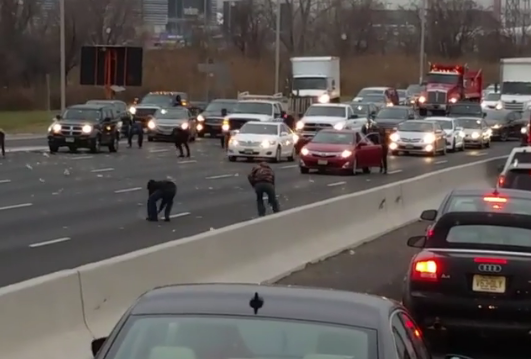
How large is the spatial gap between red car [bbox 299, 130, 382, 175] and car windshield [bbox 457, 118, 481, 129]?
62.9 ft

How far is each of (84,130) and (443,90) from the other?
34054 millimetres

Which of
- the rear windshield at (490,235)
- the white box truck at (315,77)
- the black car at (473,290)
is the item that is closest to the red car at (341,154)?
the rear windshield at (490,235)

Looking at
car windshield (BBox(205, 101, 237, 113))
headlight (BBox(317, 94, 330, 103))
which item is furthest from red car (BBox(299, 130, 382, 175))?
headlight (BBox(317, 94, 330, 103))

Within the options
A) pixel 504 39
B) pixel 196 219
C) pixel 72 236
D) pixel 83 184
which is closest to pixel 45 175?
pixel 83 184

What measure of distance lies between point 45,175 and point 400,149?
21.0 meters

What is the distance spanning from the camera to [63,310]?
10.0m

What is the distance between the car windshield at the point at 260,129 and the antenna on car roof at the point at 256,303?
132ft

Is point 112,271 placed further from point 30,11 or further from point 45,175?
point 30,11

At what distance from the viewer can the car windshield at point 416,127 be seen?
52.5 metres

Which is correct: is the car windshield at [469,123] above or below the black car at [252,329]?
below

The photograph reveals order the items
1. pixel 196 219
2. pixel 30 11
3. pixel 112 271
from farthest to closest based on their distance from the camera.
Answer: pixel 30 11 → pixel 196 219 → pixel 112 271

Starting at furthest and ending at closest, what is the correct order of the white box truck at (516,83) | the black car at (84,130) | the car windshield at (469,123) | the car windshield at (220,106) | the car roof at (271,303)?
1. the white box truck at (516,83)
2. the car windshield at (220,106)
3. the car windshield at (469,123)
4. the black car at (84,130)
5. the car roof at (271,303)

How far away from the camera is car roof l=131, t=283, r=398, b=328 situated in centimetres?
532

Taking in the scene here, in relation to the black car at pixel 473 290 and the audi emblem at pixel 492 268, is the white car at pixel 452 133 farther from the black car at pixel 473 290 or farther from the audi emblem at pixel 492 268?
the audi emblem at pixel 492 268
